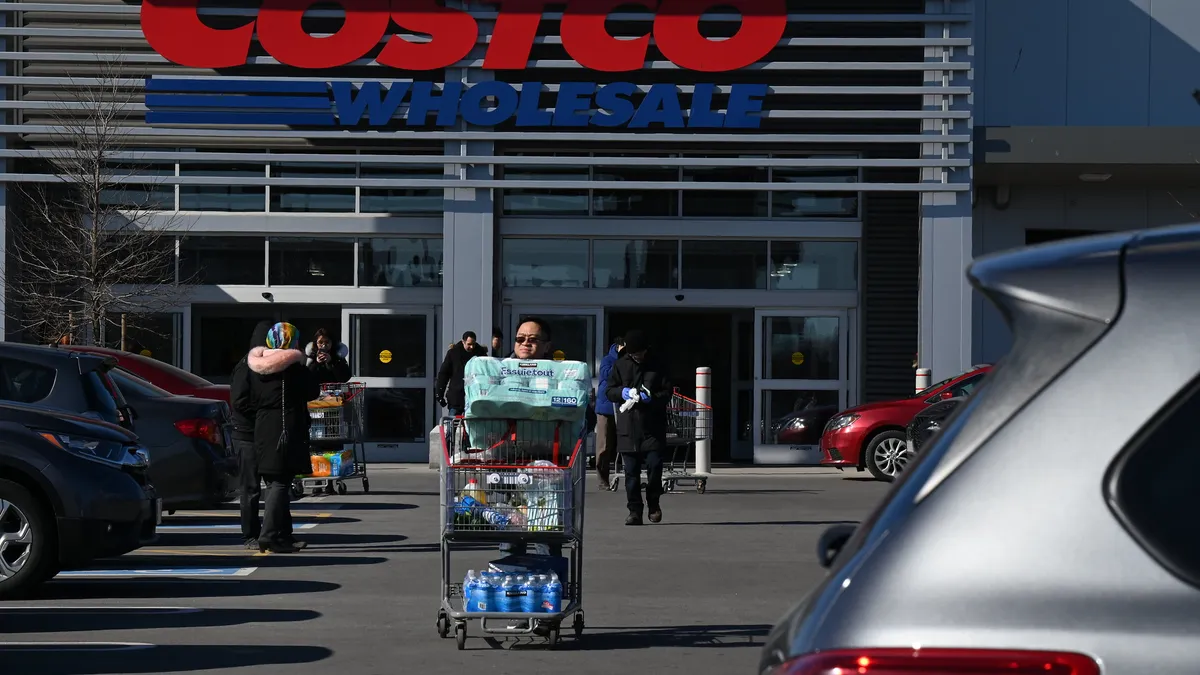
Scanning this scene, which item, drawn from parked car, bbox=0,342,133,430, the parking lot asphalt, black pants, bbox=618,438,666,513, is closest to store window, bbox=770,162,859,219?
the parking lot asphalt

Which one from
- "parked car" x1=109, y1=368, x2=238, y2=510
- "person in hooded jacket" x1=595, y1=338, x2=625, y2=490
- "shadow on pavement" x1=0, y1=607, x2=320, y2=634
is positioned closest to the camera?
"shadow on pavement" x1=0, y1=607, x2=320, y2=634

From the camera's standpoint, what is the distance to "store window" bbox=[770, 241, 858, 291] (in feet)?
77.0

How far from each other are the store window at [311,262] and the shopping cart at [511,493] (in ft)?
49.7

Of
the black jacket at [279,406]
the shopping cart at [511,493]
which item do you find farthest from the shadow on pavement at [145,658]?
the black jacket at [279,406]

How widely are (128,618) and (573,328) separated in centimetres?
1433

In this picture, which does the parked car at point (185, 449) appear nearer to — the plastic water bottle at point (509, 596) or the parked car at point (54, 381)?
the parked car at point (54, 381)

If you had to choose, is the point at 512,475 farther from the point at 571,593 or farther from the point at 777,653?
the point at 777,653

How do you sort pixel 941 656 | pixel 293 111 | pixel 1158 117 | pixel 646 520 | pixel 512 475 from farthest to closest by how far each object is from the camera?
pixel 1158 117
pixel 293 111
pixel 646 520
pixel 512 475
pixel 941 656

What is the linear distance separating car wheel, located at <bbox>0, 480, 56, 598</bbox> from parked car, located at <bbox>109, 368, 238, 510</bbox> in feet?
11.4

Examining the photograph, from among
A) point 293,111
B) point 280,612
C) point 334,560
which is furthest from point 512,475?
point 293,111

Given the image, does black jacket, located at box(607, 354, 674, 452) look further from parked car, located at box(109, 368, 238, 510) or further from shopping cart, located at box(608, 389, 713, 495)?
parked car, located at box(109, 368, 238, 510)

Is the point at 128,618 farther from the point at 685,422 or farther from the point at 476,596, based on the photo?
the point at 685,422

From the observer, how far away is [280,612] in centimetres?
963

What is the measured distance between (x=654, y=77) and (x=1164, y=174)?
7662 millimetres
